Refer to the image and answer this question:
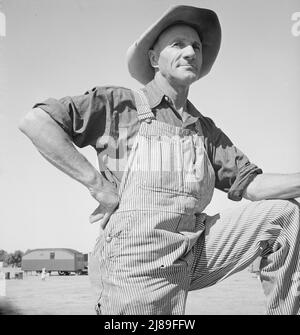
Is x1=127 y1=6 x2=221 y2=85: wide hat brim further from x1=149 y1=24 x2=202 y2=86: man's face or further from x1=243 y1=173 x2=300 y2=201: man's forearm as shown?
x1=243 y1=173 x2=300 y2=201: man's forearm

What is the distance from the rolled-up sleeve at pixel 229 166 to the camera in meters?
1.54

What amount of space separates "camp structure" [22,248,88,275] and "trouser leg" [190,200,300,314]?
26.7 ft

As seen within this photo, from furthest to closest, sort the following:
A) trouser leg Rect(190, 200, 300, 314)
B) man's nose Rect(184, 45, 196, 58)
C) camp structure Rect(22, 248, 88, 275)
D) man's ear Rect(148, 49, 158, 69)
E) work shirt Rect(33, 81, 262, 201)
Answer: camp structure Rect(22, 248, 88, 275), man's ear Rect(148, 49, 158, 69), man's nose Rect(184, 45, 196, 58), work shirt Rect(33, 81, 262, 201), trouser leg Rect(190, 200, 300, 314)

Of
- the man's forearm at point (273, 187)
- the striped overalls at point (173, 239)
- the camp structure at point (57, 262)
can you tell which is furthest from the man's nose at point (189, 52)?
the camp structure at point (57, 262)

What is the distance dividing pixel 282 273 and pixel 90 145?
68 centimetres

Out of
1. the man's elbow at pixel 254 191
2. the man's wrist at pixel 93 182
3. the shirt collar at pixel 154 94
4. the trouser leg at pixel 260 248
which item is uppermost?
the shirt collar at pixel 154 94

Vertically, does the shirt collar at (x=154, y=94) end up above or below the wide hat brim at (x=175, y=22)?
below

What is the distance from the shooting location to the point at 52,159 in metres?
1.37

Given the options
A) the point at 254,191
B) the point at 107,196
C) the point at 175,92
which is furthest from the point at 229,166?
the point at 107,196

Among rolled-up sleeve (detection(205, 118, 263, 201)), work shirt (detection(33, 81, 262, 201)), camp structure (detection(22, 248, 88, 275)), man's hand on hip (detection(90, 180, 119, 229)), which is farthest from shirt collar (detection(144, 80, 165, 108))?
camp structure (detection(22, 248, 88, 275))

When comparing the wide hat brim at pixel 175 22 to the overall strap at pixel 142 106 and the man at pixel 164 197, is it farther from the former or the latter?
the overall strap at pixel 142 106

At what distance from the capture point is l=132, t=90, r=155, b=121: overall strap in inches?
58.4

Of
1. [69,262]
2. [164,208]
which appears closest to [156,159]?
[164,208]
